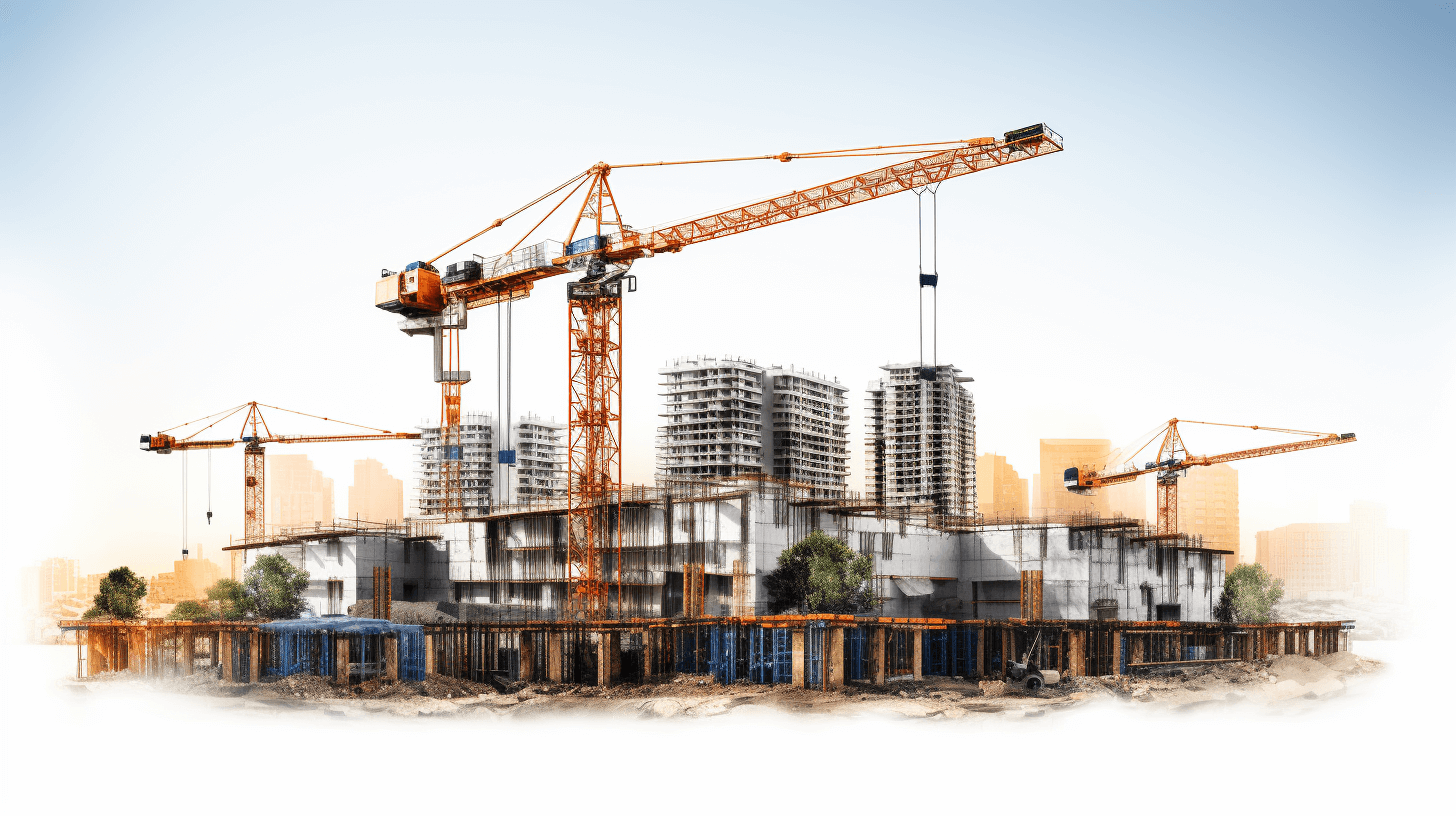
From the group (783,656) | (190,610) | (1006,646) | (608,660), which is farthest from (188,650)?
(1006,646)

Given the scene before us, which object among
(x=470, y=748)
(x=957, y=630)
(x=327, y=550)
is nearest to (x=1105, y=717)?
(x=957, y=630)

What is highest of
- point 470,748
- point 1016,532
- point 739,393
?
point 739,393

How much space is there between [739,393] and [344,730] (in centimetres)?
9293

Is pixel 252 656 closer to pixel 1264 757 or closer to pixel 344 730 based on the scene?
pixel 344 730

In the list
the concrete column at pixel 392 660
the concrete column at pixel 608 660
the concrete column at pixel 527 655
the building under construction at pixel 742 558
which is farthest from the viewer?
the building under construction at pixel 742 558

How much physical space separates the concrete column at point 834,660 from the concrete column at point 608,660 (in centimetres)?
943

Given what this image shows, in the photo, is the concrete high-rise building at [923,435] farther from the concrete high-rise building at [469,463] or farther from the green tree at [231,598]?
the green tree at [231,598]

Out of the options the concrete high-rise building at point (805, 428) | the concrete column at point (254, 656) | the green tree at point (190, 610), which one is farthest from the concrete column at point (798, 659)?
the concrete high-rise building at point (805, 428)

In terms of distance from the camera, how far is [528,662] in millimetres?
50969

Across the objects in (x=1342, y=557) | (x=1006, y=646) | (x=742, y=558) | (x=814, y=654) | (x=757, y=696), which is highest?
(x=742, y=558)

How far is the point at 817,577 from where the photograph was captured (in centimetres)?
6188

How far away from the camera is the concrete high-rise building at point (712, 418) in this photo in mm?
131375

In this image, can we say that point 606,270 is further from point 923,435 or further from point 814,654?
point 923,435

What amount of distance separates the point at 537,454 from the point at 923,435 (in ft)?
155
